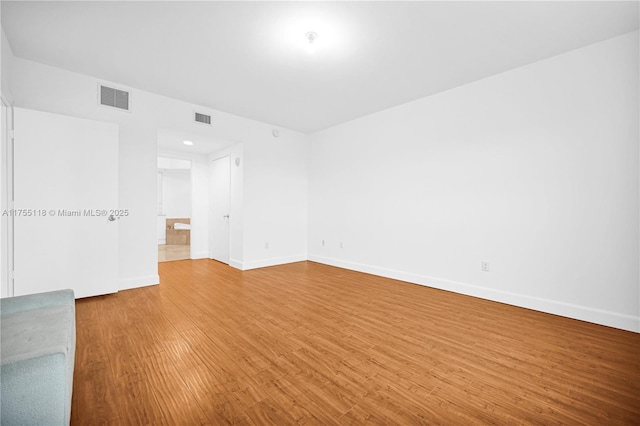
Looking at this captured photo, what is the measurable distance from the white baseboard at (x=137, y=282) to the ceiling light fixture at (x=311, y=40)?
3.65 meters

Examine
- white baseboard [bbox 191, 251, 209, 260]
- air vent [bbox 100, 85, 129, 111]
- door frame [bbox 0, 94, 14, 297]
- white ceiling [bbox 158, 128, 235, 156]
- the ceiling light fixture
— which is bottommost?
white baseboard [bbox 191, 251, 209, 260]

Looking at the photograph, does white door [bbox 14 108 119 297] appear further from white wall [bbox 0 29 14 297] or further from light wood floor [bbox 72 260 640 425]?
light wood floor [bbox 72 260 640 425]

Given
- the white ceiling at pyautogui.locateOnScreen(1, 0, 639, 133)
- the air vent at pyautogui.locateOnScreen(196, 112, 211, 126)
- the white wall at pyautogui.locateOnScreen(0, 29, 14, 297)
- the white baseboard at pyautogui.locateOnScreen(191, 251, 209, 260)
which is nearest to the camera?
the white ceiling at pyautogui.locateOnScreen(1, 0, 639, 133)

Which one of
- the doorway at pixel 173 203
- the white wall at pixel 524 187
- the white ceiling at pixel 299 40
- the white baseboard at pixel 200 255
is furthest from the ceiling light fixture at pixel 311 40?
the doorway at pixel 173 203

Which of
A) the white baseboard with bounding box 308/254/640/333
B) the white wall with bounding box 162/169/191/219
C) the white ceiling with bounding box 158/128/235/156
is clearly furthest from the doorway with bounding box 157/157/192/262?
the white baseboard with bounding box 308/254/640/333

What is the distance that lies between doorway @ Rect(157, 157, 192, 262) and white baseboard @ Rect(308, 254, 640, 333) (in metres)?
6.43

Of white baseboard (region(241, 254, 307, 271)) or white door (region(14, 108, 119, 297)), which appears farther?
white baseboard (region(241, 254, 307, 271))

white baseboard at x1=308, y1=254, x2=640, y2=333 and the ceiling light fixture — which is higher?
the ceiling light fixture

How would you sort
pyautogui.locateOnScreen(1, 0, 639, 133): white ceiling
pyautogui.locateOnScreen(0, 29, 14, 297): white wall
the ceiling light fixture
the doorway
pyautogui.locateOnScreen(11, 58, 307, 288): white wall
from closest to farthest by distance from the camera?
pyautogui.locateOnScreen(1, 0, 639, 133): white ceiling → the ceiling light fixture → pyautogui.locateOnScreen(0, 29, 14, 297): white wall → pyautogui.locateOnScreen(11, 58, 307, 288): white wall → the doorway

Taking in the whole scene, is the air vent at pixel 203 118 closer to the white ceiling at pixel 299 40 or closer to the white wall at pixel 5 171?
the white ceiling at pixel 299 40

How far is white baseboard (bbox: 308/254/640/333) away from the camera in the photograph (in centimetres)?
260

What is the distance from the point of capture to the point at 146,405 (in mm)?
1570

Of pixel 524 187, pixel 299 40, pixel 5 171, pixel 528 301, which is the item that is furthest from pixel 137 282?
pixel 524 187

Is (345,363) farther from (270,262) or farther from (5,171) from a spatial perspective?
(5,171)
